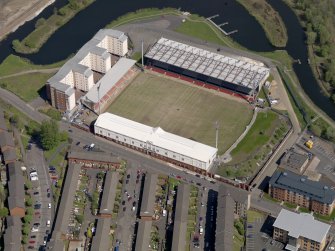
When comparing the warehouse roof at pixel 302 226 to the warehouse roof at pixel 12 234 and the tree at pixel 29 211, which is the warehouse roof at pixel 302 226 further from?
the warehouse roof at pixel 12 234

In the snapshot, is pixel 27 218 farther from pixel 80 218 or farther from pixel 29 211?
pixel 80 218

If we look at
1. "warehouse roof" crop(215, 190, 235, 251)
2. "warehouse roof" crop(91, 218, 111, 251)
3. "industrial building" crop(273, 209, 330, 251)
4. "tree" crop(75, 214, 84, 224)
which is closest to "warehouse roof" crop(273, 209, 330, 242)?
"industrial building" crop(273, 209, 330, 251)

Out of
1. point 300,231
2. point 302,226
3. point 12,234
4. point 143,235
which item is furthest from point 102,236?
point 302,226

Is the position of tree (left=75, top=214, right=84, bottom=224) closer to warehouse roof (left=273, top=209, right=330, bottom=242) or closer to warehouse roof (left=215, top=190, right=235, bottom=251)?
warehouse roof (left=215, top=190, right=235, bottom=251)

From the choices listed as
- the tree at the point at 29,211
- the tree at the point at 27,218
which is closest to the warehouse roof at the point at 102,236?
the tree at the point at 27,218

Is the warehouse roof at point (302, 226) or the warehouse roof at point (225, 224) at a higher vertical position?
the warehouse roof at point (302, 226)

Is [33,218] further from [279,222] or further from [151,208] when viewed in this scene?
[279,222]

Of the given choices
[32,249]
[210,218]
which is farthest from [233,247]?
[32,249]
